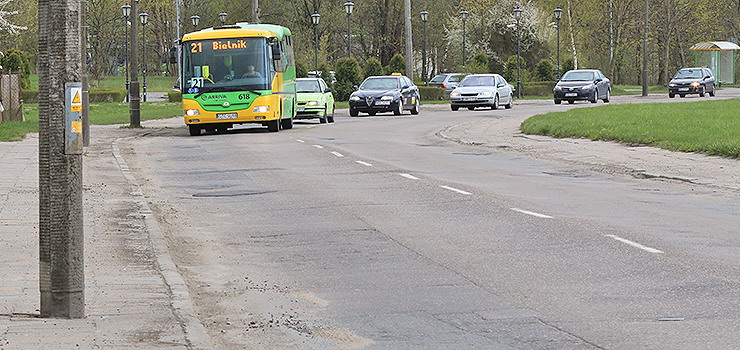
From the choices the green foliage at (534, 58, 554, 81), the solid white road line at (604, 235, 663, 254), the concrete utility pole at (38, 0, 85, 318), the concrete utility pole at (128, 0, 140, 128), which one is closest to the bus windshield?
the concrete utility pole at (128, 0, 140, 128)

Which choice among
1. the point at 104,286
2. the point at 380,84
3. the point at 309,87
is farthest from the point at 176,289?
the point at 380,84

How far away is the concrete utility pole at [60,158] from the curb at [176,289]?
731 mm

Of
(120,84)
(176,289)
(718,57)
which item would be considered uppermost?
(718,57)

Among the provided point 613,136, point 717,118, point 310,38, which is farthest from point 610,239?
point 310,38

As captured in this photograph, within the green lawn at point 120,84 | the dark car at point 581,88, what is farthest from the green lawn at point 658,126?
the green lawn at point 120,84

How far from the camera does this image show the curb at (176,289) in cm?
750

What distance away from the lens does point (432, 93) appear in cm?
6931

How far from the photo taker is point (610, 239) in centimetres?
1187

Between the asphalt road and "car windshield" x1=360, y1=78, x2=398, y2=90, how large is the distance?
1087 inches

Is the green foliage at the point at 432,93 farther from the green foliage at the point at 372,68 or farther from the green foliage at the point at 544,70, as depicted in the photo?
the green foliage at the point at 544,70

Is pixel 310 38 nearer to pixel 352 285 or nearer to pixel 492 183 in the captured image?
pixel 492 183

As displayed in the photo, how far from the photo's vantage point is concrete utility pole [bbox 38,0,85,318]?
784cm

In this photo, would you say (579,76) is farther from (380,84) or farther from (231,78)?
(231,78)

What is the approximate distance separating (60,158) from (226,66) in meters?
28.7
